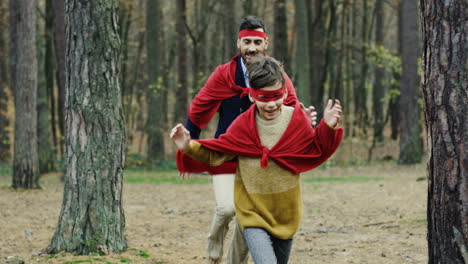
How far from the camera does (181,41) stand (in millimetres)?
24516

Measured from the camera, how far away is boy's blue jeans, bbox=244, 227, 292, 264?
4418 mm

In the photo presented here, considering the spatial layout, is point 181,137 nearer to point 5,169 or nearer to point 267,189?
point 267,189

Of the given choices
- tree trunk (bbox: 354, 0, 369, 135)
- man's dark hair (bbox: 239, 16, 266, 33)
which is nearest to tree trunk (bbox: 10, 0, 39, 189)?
man's dark hair (bbox: 239, 16, 266, 33)

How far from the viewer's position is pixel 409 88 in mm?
21875

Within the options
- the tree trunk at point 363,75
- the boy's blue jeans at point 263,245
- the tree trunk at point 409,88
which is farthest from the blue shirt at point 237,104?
the tree trunk at point 363,75

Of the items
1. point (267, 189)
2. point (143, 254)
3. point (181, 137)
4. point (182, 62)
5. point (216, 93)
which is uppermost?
point (182, 62)

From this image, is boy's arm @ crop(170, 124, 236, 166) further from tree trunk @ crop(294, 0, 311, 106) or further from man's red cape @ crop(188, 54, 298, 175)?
tree trunk @ crop(294, 0, 311, 106)

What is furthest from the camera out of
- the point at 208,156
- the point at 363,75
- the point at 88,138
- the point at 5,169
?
the point at 363,75

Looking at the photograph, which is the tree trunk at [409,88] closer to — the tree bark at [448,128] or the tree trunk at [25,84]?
the tree trunk at [25,84]

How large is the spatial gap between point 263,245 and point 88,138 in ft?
9.54

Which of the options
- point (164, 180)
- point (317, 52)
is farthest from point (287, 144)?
point (317, 52)

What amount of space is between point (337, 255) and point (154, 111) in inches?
646

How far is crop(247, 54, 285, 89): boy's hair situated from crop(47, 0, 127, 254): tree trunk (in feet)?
8.27

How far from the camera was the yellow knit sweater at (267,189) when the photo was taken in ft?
15.2
